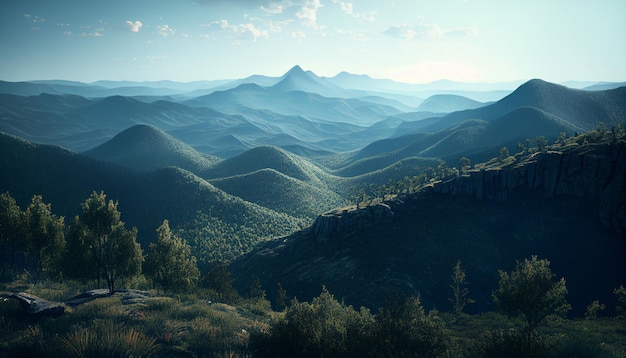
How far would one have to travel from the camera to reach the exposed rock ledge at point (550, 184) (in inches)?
2997

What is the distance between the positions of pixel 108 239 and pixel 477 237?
8098cm

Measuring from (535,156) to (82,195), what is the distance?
15748cm

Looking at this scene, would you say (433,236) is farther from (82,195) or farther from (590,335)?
(82,195)

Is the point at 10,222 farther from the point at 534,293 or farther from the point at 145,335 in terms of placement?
the point at 534,293

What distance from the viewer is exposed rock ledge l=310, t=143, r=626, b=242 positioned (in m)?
76.1

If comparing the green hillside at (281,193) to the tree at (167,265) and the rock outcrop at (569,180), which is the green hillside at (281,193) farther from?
the tree at (167,265)

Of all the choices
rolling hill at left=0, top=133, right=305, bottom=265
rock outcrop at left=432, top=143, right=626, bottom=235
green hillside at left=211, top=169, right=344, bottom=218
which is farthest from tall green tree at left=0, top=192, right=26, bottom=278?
green hillside at left=211, top=169, right=344, bottom=218

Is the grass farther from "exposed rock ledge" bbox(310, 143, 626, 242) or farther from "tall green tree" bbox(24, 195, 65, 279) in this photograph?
"exposed rock ledge" bbox(310, 143, 626, 242)

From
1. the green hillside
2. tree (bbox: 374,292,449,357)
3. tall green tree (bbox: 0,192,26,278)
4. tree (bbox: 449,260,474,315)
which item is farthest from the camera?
the green hillside

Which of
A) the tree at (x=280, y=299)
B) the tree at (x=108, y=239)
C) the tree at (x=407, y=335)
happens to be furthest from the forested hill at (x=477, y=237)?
the tree at (x=407, y=335)

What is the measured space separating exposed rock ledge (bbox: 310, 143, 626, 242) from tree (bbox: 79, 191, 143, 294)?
50929 millimetres

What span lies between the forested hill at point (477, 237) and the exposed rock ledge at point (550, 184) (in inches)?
9.2

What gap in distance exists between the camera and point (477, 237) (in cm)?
8281

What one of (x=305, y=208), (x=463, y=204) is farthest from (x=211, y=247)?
(x=463, y=204)
